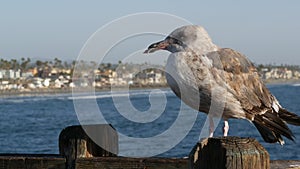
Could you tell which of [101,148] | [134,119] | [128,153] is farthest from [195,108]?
[128,153]

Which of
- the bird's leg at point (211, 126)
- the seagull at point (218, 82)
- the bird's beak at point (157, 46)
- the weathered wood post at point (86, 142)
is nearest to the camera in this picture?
the weathered wood post at point (86, 142)

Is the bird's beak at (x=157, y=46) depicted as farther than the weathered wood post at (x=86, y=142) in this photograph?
Yes

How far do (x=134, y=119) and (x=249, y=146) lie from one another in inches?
95.7

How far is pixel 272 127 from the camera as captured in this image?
7.01m

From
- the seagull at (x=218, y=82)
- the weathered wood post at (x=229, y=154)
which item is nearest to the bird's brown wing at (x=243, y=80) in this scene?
the seagull at (x=218, y=82)

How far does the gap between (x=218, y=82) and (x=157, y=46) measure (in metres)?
0.69

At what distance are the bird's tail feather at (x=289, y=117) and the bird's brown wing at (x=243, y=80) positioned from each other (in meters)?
0.30

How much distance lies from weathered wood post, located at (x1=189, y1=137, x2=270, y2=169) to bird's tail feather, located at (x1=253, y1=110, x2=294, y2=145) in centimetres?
299

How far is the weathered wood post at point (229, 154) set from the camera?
380 cm

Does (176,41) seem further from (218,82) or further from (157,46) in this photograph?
(218,82)

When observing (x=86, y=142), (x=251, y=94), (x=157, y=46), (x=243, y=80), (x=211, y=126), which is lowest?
(x=211, y=126)

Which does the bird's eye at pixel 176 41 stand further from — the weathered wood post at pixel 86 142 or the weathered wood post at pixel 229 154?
the weathered wood post at pixel 229 154

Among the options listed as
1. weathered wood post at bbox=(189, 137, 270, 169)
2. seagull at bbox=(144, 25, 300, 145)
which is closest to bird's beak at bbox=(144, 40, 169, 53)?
seagull at bbox=(144, 25, 300, 145)

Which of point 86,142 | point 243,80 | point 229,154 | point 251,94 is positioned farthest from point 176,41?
point 229,154
